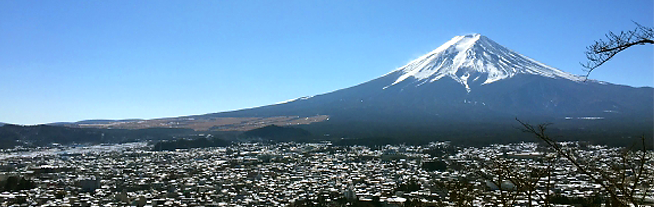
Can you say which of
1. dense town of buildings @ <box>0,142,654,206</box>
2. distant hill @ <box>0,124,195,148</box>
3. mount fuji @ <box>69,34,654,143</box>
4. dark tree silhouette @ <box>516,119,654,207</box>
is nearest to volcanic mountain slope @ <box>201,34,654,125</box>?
mount fuji @ <box>69,34,654,143</box>

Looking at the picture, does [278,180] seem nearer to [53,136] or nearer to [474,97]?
[53,136]

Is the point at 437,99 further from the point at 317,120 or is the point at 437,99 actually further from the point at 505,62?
the point at 505,62

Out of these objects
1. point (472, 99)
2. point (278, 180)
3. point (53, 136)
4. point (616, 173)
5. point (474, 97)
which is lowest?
point (278, 180)

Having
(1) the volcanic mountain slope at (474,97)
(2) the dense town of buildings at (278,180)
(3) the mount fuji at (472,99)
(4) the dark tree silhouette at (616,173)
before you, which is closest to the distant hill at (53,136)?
(2) the dense town of buildings at (278,180)

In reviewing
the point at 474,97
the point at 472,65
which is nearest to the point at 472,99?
the point at 474,97

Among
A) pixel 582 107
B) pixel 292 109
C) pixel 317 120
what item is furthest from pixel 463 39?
pixel 317 120

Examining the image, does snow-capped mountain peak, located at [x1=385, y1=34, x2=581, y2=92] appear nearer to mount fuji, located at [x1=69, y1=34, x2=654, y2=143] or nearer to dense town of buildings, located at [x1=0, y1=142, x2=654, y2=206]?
mount fuji, located at [x1=69, y1=34, x2=654, y2=143]
